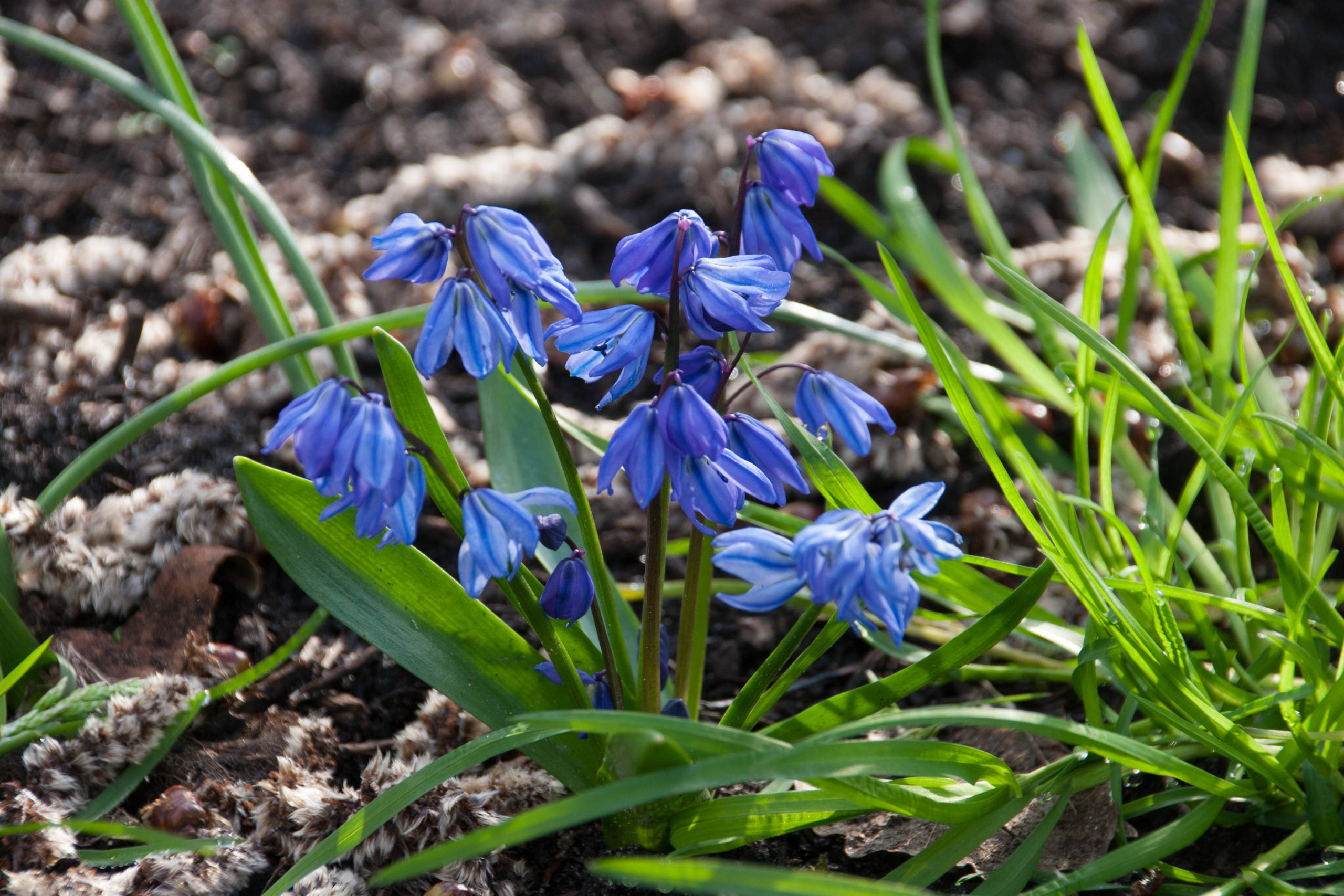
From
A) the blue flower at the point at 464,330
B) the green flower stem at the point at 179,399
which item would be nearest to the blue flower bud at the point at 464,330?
the blue flower at the point at 464,330

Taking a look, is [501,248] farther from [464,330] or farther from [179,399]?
[179,399]

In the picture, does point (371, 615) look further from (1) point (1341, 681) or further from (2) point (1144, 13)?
(2) point (1144, 13)

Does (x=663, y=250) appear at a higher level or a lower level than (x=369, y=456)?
higher

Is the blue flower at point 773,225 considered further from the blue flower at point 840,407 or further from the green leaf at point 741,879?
the green leaf at point 741,879

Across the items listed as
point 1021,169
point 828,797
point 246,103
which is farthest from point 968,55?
point 828,797

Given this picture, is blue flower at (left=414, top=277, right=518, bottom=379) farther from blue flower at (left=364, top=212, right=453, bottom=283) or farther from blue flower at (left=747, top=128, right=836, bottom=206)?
blue flower at (left=747, top=128, right=836, bottom=206)

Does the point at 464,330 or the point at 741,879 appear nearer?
the point at 741,879

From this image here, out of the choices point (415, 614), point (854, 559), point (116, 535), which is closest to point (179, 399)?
point (116, 535)
